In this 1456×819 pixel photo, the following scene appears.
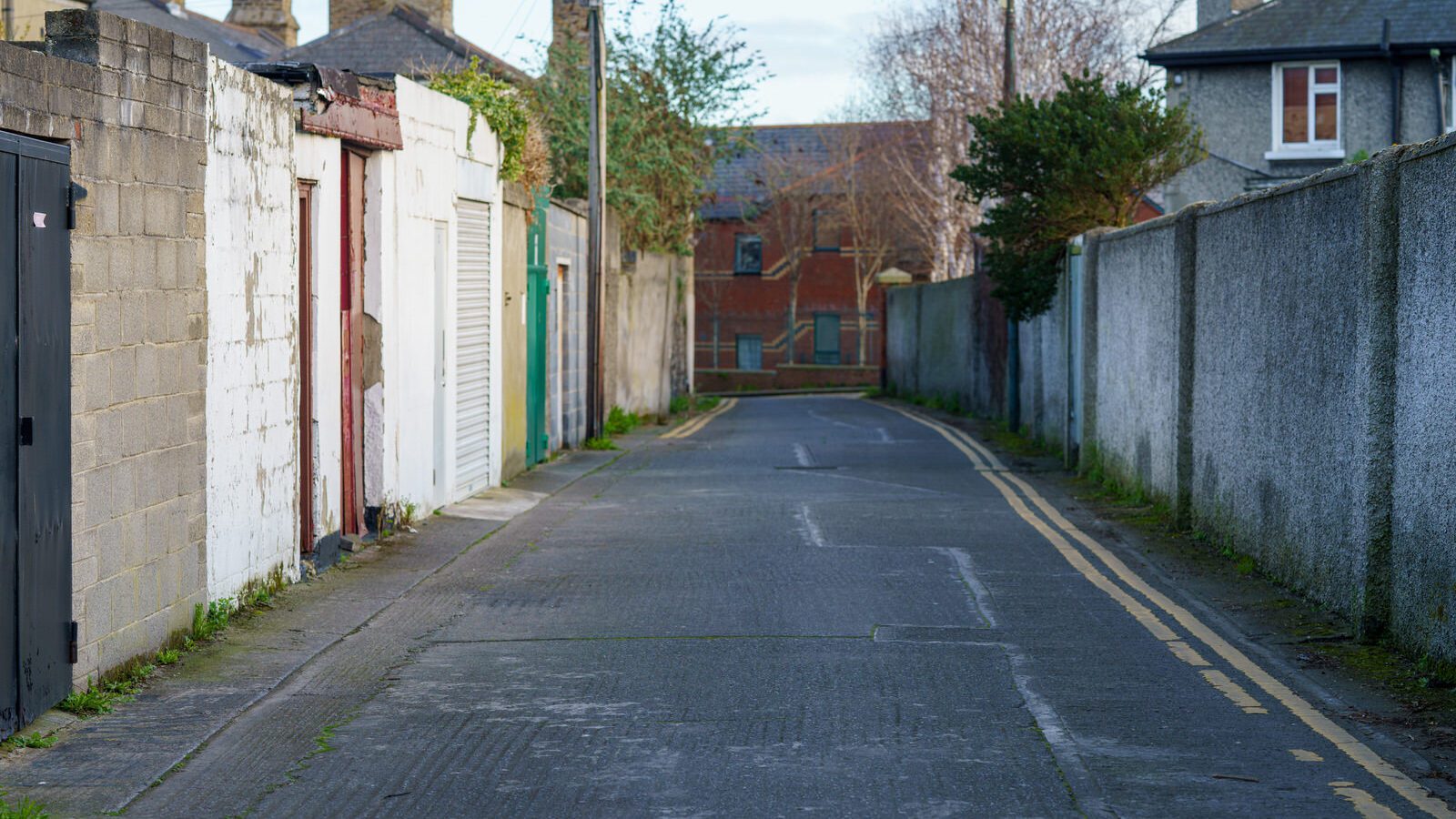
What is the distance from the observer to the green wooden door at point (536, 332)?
1895cm

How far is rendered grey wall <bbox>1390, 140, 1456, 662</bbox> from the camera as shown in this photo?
7428mm

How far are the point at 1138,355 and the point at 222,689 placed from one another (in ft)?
33.4

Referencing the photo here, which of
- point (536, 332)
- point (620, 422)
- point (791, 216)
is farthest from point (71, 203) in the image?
point (791, 216)

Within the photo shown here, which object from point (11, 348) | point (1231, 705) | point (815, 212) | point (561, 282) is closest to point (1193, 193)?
point (561, 282)

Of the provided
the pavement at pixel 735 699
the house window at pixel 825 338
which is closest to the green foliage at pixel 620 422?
the pavement at pixel 735 699

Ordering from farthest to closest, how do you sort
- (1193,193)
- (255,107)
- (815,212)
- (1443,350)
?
(815,212) → (1193,193) → (255,107) → (1443,350)

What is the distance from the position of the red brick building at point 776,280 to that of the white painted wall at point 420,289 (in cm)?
4586

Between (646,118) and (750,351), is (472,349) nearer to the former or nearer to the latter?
(646,118)

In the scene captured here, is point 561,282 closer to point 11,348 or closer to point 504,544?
point 504,544

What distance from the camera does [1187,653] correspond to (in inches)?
326

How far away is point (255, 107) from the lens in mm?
9469

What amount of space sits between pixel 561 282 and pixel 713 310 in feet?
135

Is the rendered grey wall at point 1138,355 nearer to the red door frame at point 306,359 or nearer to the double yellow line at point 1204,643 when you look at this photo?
the double yellow line at point 1204,643

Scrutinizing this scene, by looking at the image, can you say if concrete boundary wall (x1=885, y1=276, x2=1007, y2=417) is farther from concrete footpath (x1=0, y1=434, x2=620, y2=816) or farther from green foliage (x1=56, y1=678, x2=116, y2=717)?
green foliage (x1=56, y1=678, x2=116, y2=717)
